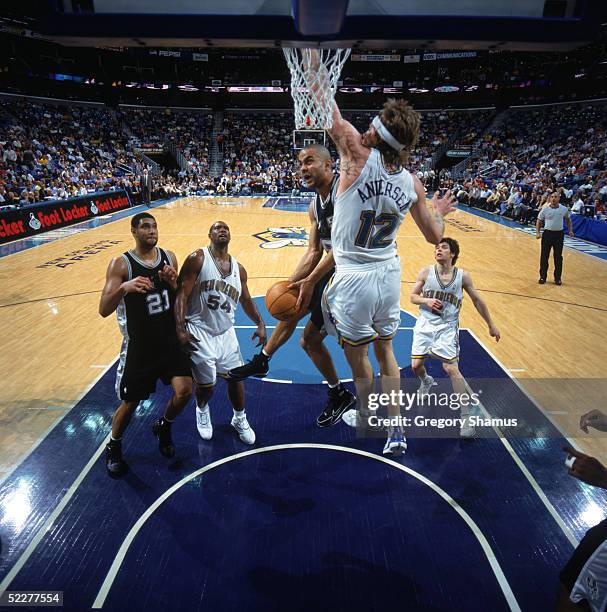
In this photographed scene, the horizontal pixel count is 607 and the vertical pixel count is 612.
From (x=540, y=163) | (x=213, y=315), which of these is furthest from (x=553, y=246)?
(x=540, y=163)

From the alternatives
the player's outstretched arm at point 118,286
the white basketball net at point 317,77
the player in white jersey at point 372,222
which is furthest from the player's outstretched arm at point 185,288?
the white basketball net at point 317,77

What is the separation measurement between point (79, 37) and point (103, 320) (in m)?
5.35

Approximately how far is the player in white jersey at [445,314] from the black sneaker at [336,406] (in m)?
0.78

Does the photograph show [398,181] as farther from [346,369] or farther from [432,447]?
[346,369]

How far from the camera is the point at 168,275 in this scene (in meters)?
3.43

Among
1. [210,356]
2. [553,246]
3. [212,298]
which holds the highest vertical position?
[212,298]

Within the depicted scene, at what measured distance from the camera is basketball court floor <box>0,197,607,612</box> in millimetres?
2668

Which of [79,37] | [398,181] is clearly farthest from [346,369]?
[79,37]

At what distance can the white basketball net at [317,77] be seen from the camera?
9.46ft

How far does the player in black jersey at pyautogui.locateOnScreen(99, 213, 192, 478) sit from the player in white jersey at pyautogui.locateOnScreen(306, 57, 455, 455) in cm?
122

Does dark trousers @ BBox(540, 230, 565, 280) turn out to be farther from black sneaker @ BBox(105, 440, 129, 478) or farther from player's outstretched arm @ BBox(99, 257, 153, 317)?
black sneaker @ BBox(105, 440, 129, 478)

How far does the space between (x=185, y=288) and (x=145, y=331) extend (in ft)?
1.47

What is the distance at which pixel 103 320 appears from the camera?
7145 millimetres

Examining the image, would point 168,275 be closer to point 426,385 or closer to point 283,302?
point 283,302
